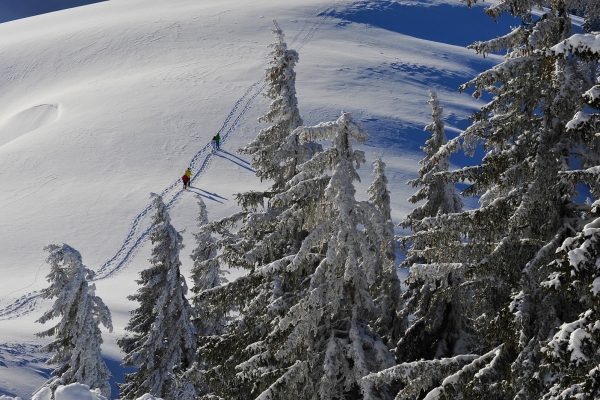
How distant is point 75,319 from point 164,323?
8.37ft

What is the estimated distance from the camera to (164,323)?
1773 centimetres

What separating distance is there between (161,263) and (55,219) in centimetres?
2344

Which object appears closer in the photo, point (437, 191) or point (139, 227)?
point (437, 191)

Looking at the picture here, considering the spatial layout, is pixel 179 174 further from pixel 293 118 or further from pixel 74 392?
pixel 74 392

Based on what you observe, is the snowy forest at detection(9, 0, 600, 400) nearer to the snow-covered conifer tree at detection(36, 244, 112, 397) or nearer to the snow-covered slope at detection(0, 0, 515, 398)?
the snow-covered conifer tree at detection(36, 244, 112, 397)

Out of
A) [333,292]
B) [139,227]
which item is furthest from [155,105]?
[333,292]

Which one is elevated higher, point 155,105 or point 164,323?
point 155,105

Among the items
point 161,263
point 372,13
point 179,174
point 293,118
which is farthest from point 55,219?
point 372,13

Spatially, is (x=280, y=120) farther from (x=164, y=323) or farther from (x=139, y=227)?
(x=139, y=227)

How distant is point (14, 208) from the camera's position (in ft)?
135

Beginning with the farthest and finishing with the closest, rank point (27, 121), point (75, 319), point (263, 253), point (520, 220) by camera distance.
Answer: point (27, 121) < point (75, 319) < point (263, 253) < point (520, 220)

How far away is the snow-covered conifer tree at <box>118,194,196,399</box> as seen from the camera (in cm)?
1738

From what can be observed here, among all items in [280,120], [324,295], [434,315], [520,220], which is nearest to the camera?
[520,220]

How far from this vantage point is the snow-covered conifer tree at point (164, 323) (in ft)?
57.0
